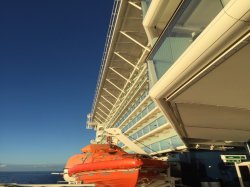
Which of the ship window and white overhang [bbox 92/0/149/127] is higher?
white overhang [bbox 92/0/149/127]

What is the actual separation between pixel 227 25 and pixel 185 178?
15.1 meters

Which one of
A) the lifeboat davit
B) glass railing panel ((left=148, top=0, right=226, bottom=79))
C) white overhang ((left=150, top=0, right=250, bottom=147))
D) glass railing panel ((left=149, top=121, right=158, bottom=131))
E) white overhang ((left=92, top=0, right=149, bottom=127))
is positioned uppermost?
white overhang ((left=92, top=0, right=149, bottom=127))

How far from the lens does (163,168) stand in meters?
11.9

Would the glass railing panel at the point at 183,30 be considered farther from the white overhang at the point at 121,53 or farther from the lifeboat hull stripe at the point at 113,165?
the white overhang at the point at 121,53

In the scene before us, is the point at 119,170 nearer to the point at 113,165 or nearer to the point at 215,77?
the point at 113,165

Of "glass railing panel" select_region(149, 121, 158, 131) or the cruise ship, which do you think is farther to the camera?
"glass railing panel" select_region(149, 121, 158, 131)

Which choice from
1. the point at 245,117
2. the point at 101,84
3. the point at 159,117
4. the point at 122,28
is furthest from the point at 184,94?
the point at 101,84

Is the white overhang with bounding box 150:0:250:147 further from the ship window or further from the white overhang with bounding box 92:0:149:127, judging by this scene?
the white overhang with bounding box 92:0:149:127

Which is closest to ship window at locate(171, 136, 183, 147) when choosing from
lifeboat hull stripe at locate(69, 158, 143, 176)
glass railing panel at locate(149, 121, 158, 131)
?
glass railing panel at locate(149, 121, 158, 131)

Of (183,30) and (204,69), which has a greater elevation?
(183,30)

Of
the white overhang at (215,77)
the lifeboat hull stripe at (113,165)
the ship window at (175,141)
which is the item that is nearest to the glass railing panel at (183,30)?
the white overhang at (215,77)

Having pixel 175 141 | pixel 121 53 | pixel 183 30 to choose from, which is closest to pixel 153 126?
pixel 175 141

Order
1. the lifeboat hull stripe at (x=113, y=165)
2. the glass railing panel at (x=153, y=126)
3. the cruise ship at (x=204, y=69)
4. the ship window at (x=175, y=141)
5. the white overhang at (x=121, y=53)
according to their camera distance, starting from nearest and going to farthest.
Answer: the cruise ship at (x=204, y=69)
the lifeboat hull stripe at (x=113, y=165)
the ship window at (x=175, y=141)
the white overhang at (x=121, y=53)
the glass railing panel at (x=153, y=126)

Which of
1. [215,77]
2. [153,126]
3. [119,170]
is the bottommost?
[119,170]
